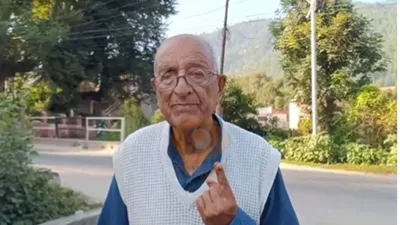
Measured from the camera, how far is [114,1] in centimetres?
1659

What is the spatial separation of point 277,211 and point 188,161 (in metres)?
0.19

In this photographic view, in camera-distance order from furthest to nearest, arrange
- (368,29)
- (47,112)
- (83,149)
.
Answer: (47,112), (83,149), (368,29)

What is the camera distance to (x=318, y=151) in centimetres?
1393

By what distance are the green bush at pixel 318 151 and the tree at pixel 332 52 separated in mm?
1184

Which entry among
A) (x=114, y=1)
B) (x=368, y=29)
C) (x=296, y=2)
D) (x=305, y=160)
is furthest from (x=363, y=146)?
(x=114, y=1)

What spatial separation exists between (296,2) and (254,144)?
15.0m

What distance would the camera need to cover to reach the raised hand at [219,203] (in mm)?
1068

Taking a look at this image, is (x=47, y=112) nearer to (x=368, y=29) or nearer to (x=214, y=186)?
(x=368, y=29)

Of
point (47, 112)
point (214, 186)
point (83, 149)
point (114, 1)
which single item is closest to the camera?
point (214, 186)

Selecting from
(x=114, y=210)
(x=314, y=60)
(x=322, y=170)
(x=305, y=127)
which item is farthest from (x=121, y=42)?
(x=114, y=210)

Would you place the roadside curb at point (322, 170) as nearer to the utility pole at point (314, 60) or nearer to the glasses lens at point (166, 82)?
the utility pole at point (314, 60)

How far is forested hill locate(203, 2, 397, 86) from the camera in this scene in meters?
15.9

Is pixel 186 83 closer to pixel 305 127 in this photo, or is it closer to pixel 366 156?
pixel 366 156

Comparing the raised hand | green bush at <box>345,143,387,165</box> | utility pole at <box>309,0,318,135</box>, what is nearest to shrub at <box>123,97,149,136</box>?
utility pole at <box>309,0,318,135</box>
